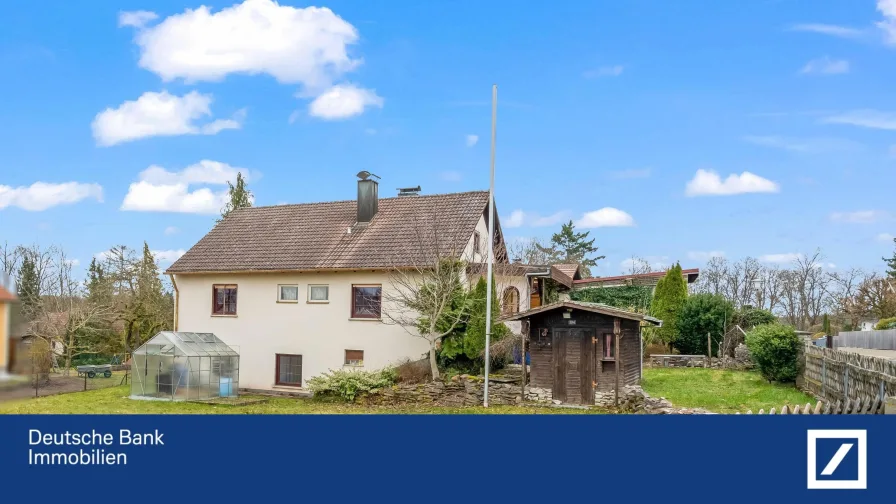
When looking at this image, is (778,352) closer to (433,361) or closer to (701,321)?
(701,321)

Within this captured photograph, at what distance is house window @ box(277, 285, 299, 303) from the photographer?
2717 cm

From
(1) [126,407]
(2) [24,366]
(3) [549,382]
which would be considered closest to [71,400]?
(1) [126,407]

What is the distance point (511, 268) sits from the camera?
26328 mm

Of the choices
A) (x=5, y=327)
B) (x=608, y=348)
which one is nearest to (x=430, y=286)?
(x=608, y=348)

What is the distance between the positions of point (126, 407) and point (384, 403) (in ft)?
25.5

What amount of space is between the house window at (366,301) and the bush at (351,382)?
2.26 metres

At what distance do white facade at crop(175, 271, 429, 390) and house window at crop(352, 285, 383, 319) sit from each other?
0.18 m

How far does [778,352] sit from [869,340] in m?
12.0

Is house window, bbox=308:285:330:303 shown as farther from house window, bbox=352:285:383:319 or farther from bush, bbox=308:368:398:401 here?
bush, bbox=308:368:398:401

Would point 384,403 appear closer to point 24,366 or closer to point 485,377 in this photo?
point 485,377

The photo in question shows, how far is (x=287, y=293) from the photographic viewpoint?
90.0ft

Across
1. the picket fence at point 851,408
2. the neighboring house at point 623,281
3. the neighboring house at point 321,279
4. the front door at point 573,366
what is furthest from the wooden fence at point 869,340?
the picket fence at point 851,408

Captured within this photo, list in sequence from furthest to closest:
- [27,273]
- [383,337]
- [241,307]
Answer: [241,307] → [383,337] → [27,273]

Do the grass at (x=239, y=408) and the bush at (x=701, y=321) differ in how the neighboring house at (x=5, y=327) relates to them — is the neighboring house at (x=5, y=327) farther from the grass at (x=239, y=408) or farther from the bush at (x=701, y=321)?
the bush at (x=701, y=321)
